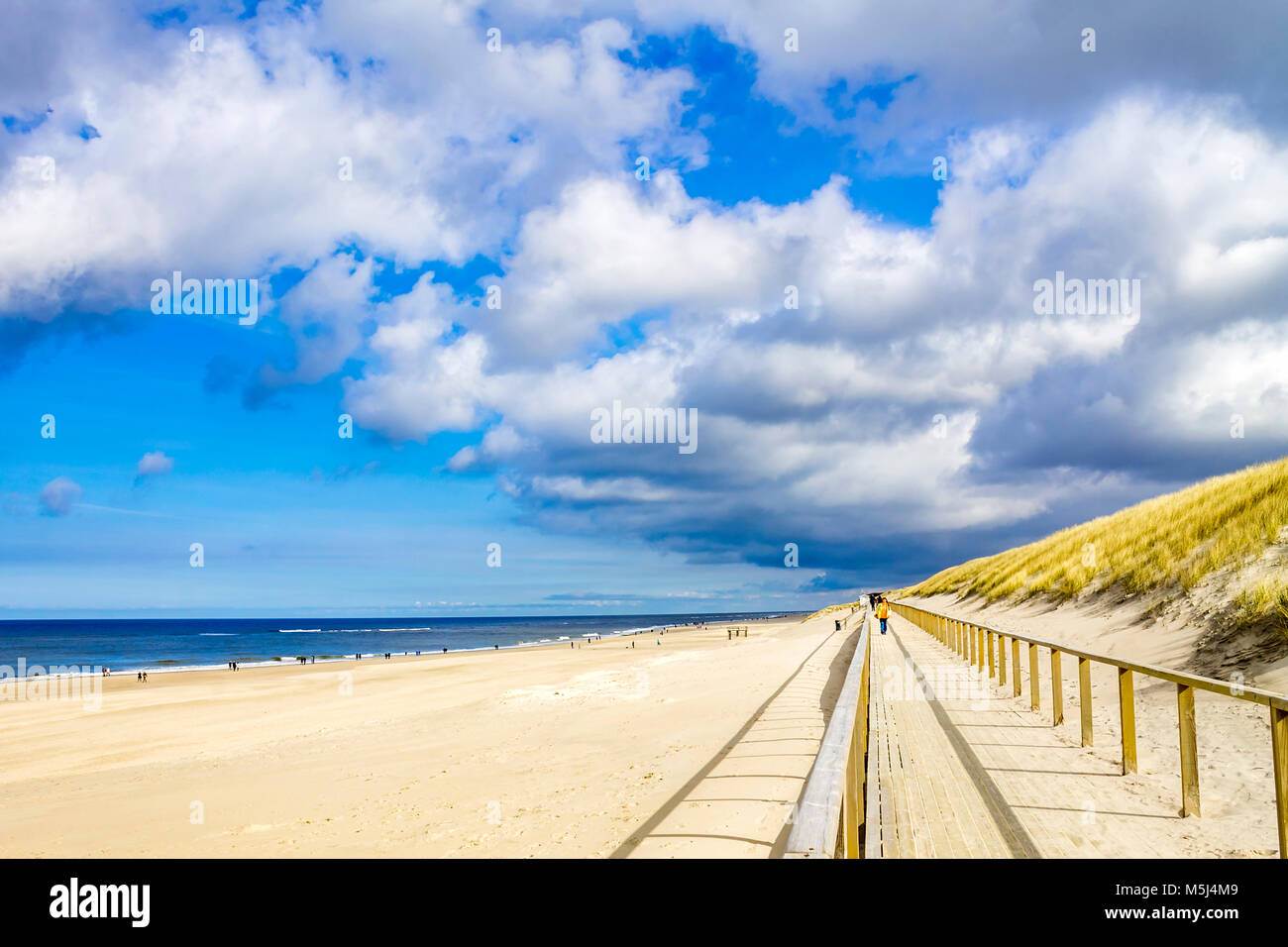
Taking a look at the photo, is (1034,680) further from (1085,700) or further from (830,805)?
(830,805)

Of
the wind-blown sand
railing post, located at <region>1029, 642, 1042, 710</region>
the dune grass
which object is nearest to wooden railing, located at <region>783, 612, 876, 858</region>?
the wind-blown sand

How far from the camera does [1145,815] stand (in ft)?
18.9

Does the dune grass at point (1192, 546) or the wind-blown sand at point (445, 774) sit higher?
the dune grass at point (1192, 546)

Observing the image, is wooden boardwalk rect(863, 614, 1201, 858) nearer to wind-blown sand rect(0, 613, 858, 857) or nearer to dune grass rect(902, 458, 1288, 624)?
wind-blown sand rect(0, 613, 858, 857)

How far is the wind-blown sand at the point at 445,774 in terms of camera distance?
22.7 ft

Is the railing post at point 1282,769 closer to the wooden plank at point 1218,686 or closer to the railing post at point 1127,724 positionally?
the wooden plank at point 1218,686

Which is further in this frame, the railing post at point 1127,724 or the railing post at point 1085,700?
the railing post at point 1085,700

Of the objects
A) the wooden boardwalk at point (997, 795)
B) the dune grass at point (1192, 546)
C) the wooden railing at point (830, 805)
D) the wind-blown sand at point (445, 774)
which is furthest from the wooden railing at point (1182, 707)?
the wind-blown sand at point (445, 774)

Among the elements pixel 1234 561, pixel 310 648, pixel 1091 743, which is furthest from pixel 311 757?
pixel 310 648

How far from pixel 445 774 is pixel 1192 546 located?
537 inches

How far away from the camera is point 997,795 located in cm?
630

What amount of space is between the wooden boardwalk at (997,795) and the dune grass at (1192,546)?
3.86 m

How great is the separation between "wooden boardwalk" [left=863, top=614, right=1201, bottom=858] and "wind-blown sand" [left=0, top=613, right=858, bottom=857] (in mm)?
926

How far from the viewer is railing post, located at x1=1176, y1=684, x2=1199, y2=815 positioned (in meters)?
5.61
